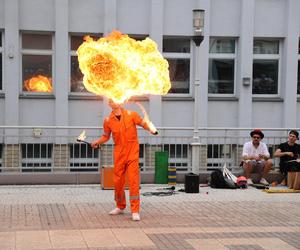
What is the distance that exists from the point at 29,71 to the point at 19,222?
8.75m

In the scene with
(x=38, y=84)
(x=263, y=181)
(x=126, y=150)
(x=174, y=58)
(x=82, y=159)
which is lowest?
(x=263, y=181)

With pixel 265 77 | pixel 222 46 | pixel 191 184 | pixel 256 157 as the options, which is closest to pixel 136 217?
pixel 191 184

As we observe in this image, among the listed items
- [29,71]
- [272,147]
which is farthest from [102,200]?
[29,71]

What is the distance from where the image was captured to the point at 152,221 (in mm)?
9992

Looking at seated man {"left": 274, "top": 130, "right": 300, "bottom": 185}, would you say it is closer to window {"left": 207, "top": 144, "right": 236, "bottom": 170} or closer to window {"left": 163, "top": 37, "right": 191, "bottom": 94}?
window {"left": 207, "top": 144, "right": 236, "bottom": 170}

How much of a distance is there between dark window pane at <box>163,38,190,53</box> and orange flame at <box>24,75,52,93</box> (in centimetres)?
360

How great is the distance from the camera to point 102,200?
39.8ft

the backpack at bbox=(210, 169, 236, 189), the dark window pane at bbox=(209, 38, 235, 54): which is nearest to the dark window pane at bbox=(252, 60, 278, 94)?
the dark window pane at bbox=(209, 38, 235, 54)

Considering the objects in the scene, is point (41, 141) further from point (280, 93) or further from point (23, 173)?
point (280, 93)

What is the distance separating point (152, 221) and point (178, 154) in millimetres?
5445

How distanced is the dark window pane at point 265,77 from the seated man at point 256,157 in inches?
176

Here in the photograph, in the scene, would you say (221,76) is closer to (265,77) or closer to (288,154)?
(265,77)

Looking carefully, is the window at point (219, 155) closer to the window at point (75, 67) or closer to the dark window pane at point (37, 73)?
the window at point (75, 67)

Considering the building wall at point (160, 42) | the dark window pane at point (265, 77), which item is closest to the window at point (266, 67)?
the dark window pane at point (265, 77)
